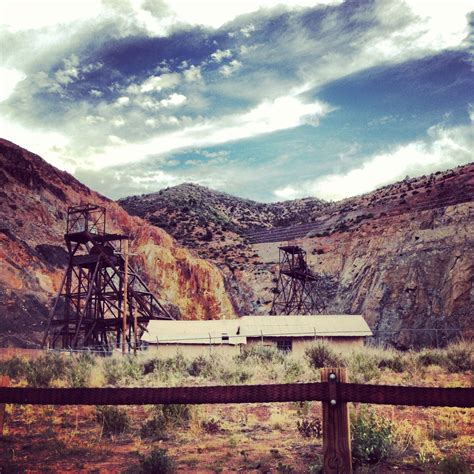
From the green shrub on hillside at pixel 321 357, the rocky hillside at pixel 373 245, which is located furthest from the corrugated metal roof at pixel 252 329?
the rocky hillside at pixel 373 245

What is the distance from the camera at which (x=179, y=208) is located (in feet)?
281

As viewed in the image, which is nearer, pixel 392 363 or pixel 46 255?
pixel 392 363

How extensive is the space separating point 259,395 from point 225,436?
5.15 meters

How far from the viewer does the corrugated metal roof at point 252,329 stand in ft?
94.2

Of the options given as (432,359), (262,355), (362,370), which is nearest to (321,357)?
(362,370)

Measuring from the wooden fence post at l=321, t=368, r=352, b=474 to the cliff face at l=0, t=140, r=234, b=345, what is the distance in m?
33.8

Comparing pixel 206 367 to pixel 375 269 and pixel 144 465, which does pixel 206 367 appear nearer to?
pixel 144 465

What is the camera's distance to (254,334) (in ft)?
93.1

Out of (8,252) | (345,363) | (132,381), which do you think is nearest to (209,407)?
(132,381)

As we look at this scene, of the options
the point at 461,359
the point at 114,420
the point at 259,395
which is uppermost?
the point at 259,395

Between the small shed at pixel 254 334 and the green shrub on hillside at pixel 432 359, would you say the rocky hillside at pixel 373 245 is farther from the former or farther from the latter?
the green shrub on hillside at pixel 432 359

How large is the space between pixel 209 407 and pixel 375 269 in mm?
37212

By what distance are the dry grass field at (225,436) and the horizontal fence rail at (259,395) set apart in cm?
218

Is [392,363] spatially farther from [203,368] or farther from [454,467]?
[454,467]
